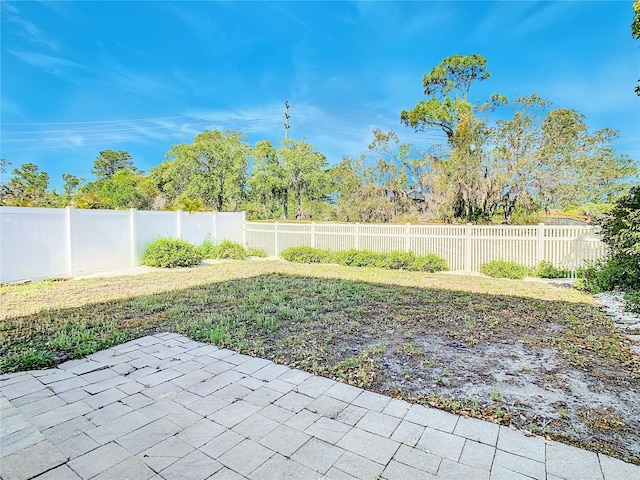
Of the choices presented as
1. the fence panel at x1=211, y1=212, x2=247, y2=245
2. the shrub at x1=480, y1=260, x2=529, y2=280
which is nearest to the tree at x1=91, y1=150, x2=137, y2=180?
the fence panel at x1=211, y1=212, x2=247, y2=245

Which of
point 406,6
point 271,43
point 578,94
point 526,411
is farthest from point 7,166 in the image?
point 578,94

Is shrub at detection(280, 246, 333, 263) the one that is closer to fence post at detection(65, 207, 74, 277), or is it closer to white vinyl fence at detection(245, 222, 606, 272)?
white vinyl fence at detection(245, 222, 606, 272)

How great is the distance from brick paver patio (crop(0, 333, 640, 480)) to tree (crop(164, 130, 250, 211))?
1507 centimetres

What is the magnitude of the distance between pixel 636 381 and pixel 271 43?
14834 mm

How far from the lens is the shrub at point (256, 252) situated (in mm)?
11219

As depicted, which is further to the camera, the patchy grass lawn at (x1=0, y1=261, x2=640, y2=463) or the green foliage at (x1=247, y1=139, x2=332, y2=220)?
the green foliage at (x1=247, y1=139, x2=332, y2=220)

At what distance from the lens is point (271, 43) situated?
527 inches

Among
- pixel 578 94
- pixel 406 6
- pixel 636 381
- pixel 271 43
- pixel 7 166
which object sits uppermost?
pixel 271 43

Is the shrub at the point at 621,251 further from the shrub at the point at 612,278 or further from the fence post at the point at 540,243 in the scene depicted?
the fence post at the point at 540,243

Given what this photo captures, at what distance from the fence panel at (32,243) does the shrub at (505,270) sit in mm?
9393

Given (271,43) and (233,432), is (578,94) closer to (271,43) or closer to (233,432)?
(271,43)

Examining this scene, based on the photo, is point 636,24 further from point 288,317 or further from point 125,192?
point 125,192

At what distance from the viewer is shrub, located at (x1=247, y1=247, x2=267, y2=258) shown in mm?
11219

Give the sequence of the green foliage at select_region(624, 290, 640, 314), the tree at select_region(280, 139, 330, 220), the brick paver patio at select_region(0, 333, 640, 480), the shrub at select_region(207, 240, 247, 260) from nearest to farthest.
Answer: the brick paver patio at select_region(0, 333, 640, 480) < the green foliage at select_region(624, 290, 640, 314) < the shrub at select_region(207, 240, 247, 260) < the tree at select_region(280, 139, 330, 220)
